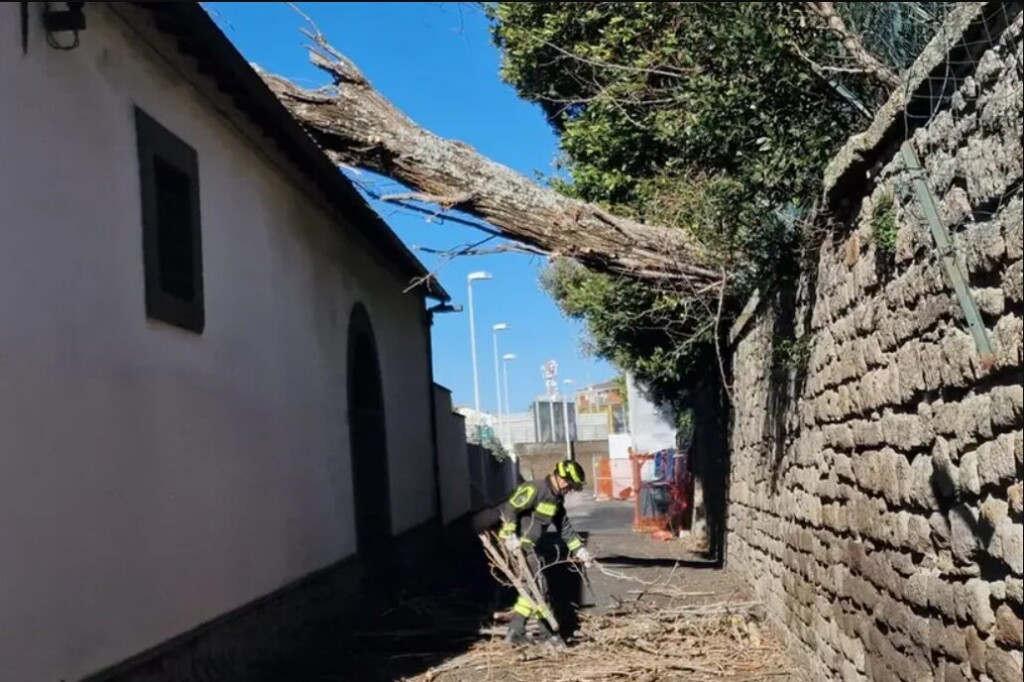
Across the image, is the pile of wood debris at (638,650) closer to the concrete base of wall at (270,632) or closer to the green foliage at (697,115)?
Answer: the concrete base of wall at (270,632)

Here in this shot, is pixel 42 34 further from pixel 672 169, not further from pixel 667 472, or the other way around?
pixel 667 472

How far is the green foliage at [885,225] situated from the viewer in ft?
17.9

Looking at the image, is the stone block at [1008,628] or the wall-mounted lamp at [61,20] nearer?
the stone block at [1008,628]

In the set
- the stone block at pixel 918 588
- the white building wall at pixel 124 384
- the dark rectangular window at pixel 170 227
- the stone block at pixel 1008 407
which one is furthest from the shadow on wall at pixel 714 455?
the stone block at pixel 1008 407

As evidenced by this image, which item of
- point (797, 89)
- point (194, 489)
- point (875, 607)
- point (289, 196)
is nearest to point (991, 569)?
point (875, 607)

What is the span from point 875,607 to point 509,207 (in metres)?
5.12

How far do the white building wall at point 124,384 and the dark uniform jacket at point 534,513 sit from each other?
1.81 meters

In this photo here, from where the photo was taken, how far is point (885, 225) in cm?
554

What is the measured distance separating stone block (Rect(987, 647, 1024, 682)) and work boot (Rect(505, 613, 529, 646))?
5633 mm

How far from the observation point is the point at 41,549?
17.9ft

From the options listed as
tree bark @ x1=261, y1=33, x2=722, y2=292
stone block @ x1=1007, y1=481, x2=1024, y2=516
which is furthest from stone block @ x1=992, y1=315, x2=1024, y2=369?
tree bark @ x1=261, y1=33, x2=722, y2=292

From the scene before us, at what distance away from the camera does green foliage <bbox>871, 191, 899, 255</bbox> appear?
5461mm

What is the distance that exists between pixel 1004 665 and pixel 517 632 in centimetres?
586

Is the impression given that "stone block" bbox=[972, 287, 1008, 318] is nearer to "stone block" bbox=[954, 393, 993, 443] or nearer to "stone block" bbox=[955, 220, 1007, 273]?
"stone block" bbox=[955, 220, 1007, 273]
